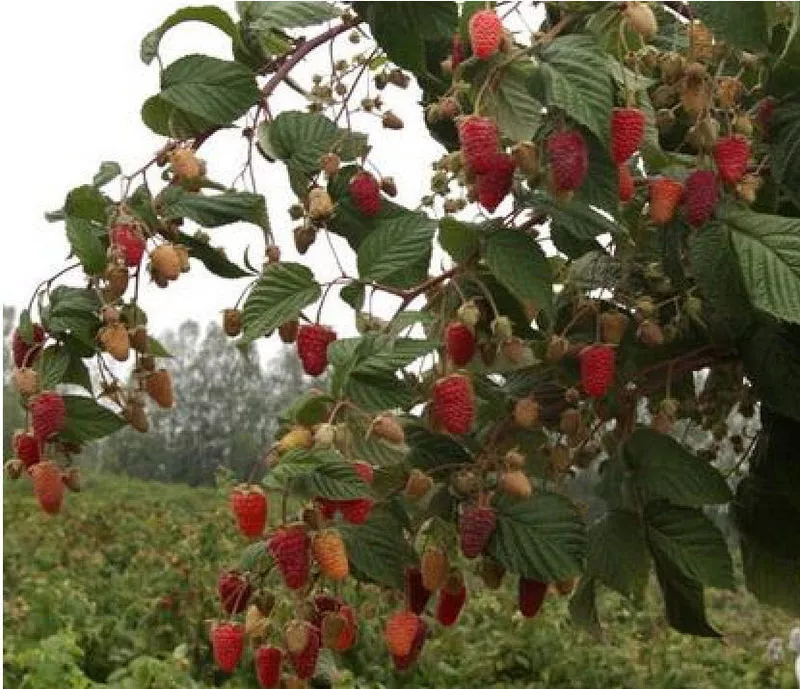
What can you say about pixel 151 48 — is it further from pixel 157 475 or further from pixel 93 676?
pixel 157 475

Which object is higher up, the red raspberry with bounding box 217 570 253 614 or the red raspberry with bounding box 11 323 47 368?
the red raspberry with bounding box 11 323 47 368

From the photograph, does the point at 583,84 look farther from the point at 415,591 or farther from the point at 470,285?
the point at 415,591

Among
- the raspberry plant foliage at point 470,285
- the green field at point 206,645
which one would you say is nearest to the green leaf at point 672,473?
the raspberry plant foliage at point 470,285

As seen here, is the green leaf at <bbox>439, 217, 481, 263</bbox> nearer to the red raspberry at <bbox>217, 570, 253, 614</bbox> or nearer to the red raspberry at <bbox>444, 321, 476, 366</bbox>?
the red raspberry at <bbox>444, 321, 476, 366</bbox>

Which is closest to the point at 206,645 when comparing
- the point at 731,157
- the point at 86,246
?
the point at 86,246

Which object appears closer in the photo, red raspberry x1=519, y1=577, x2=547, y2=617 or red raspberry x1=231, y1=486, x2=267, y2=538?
red raspberry x1=231, y1=486, x2=267, y2=538

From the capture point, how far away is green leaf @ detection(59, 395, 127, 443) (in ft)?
3.83

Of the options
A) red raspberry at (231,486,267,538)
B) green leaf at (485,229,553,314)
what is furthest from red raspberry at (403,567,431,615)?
green leaf at (485,229,553,314)

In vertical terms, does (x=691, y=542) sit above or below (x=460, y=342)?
below

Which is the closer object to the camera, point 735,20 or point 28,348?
point 735,20

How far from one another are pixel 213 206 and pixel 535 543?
38 cm

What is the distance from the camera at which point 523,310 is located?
126 centimetres

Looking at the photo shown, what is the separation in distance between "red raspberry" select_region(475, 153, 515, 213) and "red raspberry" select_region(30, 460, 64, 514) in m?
0.41

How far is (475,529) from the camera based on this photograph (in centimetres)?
115
